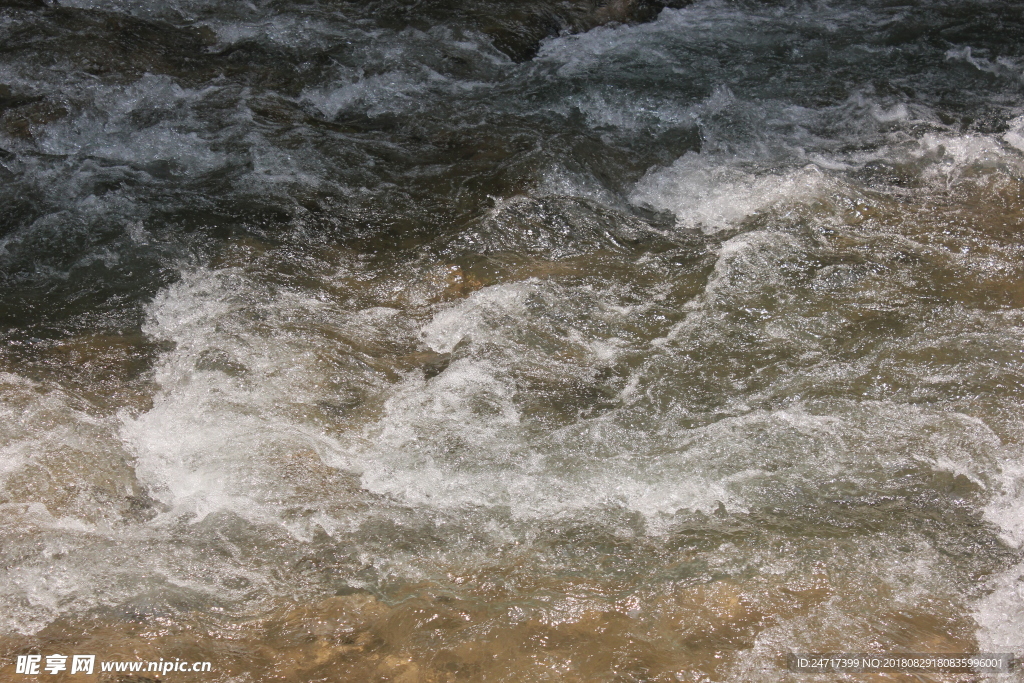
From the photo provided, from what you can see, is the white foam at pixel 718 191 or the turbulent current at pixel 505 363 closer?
the turbulent current at pixel 505 363

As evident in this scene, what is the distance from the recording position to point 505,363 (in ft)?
8.73

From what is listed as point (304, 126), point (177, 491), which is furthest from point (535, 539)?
point (304, 126)

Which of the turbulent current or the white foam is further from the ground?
the white foam

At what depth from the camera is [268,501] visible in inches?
88.4

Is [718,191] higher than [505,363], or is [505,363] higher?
[718,191]

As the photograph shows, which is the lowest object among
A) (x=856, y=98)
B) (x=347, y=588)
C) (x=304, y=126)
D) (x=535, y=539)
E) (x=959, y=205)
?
(x=347, y=588)

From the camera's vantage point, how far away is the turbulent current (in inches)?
79.6

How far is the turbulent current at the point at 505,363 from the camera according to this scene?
2.02 m

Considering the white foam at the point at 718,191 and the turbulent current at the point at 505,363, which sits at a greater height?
the white foam at the point at 718,191

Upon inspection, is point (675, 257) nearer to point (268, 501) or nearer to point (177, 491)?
point (268, 501)

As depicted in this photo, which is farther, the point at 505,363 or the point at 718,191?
the point at 718,191

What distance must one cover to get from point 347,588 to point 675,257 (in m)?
1.86

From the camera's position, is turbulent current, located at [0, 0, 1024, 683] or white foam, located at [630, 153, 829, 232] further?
white foam, located at [630, 153, 829, 232]

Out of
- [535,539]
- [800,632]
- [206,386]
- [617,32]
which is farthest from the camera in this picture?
[617,32]
